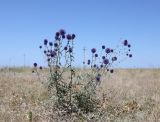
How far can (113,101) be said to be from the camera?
31.9ft

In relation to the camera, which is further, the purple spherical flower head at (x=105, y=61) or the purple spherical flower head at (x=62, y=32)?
Result: the purple spherical flower head at (x=105, y=61)

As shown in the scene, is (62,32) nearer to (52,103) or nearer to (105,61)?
A: (105,61)

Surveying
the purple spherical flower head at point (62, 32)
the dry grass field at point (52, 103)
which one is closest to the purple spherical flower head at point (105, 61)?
the dry grass field at point (52, 103)

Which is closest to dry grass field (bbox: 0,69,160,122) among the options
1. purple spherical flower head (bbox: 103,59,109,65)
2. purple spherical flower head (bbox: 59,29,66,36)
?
purple spherical flower head (bbox: 103,59,109,65)

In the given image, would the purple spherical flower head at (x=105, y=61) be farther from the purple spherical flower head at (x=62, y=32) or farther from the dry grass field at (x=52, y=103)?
the purple spherical flower head at (x=62, y=32)

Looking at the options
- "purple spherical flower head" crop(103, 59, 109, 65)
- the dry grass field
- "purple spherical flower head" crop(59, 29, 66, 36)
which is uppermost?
"purple spherical flower head" crop(59, 29, 66, 36)

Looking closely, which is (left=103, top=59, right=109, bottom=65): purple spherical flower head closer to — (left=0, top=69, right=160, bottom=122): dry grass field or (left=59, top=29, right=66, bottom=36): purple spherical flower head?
(left=0, top=69, right=160, bottom=122): dry grass field

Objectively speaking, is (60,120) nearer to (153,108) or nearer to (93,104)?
(93,104)

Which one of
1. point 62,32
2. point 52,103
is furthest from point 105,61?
point 52,103

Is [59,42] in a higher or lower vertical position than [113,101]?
higher

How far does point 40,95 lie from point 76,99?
1785 mm

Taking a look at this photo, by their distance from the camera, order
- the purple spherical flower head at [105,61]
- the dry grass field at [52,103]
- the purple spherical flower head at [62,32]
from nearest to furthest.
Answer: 1. the dry grass field at [52,103]
2. the purple spherical flower head at [62,32]
3. the purple spherical flower head at [105,61]

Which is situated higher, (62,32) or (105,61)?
(62,32)

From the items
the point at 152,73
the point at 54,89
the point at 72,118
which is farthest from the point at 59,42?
the point at 152,73
